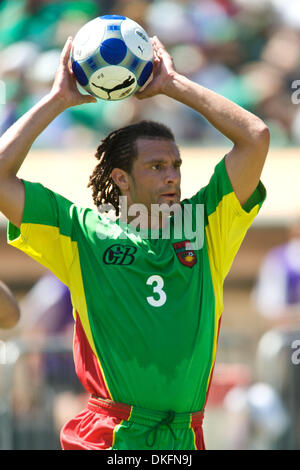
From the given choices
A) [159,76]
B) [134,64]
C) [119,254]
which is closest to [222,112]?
[159,76]

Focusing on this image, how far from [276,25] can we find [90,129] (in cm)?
381

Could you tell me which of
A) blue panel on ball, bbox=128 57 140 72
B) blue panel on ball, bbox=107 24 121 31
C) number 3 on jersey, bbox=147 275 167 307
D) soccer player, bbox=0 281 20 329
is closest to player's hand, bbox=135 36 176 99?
blue panel on ball, bbox=128 57 140 72

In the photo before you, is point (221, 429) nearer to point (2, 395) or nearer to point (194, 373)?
point (2, 395)

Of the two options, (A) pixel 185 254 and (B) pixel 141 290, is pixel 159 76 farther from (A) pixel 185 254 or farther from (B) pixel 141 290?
(B) pixel 141 290

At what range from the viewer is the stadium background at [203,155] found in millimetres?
7547

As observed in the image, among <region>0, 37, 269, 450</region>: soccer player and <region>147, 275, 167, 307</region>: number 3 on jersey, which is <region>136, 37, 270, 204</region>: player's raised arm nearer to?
<region>0, 37, 269, 450</region>: soccer player

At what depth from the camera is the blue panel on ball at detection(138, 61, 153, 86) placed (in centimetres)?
409

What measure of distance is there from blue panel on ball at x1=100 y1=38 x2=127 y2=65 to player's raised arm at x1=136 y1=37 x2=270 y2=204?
22 centimetres

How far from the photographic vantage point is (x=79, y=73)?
162 inches

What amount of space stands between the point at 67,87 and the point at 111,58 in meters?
0.26

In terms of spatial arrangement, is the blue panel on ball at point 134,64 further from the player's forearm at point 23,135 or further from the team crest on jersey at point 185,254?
the team crest on jersey at point 185,254

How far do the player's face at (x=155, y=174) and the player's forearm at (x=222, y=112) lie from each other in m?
0.28

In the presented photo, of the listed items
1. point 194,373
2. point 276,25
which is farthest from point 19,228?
point 276,25

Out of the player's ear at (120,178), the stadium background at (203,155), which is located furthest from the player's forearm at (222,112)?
the stadium background at (203,155)
